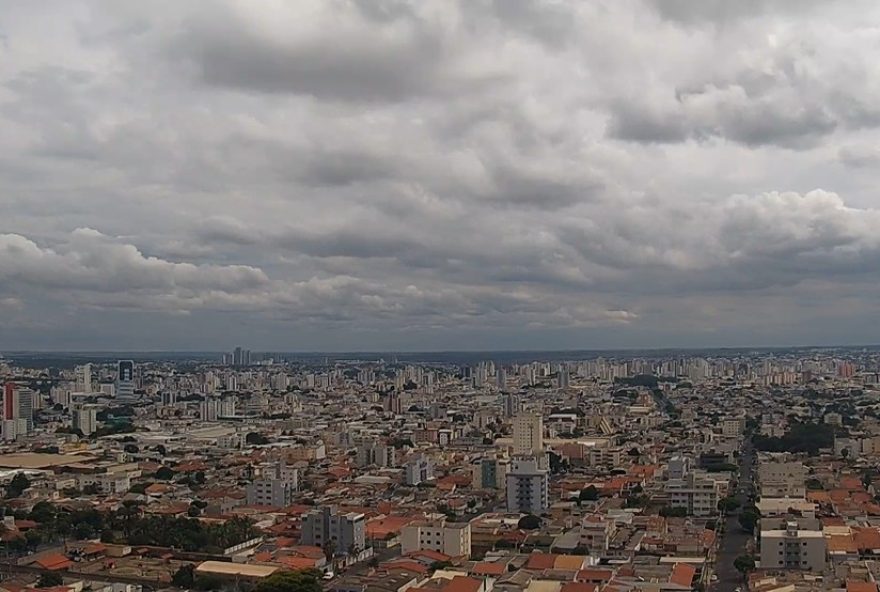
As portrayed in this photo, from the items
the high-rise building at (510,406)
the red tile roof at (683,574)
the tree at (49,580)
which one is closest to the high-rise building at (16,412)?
the high-rise building at (510,406)

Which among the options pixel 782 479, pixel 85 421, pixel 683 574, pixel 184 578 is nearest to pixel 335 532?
pixel 184 578

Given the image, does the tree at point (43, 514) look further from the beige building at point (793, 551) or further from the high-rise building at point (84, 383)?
the high-rise building at point (84, 383)

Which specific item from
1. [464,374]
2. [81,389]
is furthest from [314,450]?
[464,374]

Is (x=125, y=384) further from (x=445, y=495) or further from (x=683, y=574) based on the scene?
(x=683, y=574)

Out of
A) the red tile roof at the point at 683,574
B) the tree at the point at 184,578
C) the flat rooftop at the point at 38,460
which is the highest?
the flat rooftop at the point at 38,460

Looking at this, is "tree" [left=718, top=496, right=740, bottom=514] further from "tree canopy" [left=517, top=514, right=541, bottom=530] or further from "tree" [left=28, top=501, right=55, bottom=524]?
"tree" [left=28, top=501, right=55, bottom=524]

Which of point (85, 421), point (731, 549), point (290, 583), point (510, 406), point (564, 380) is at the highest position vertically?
point (564, 380)
